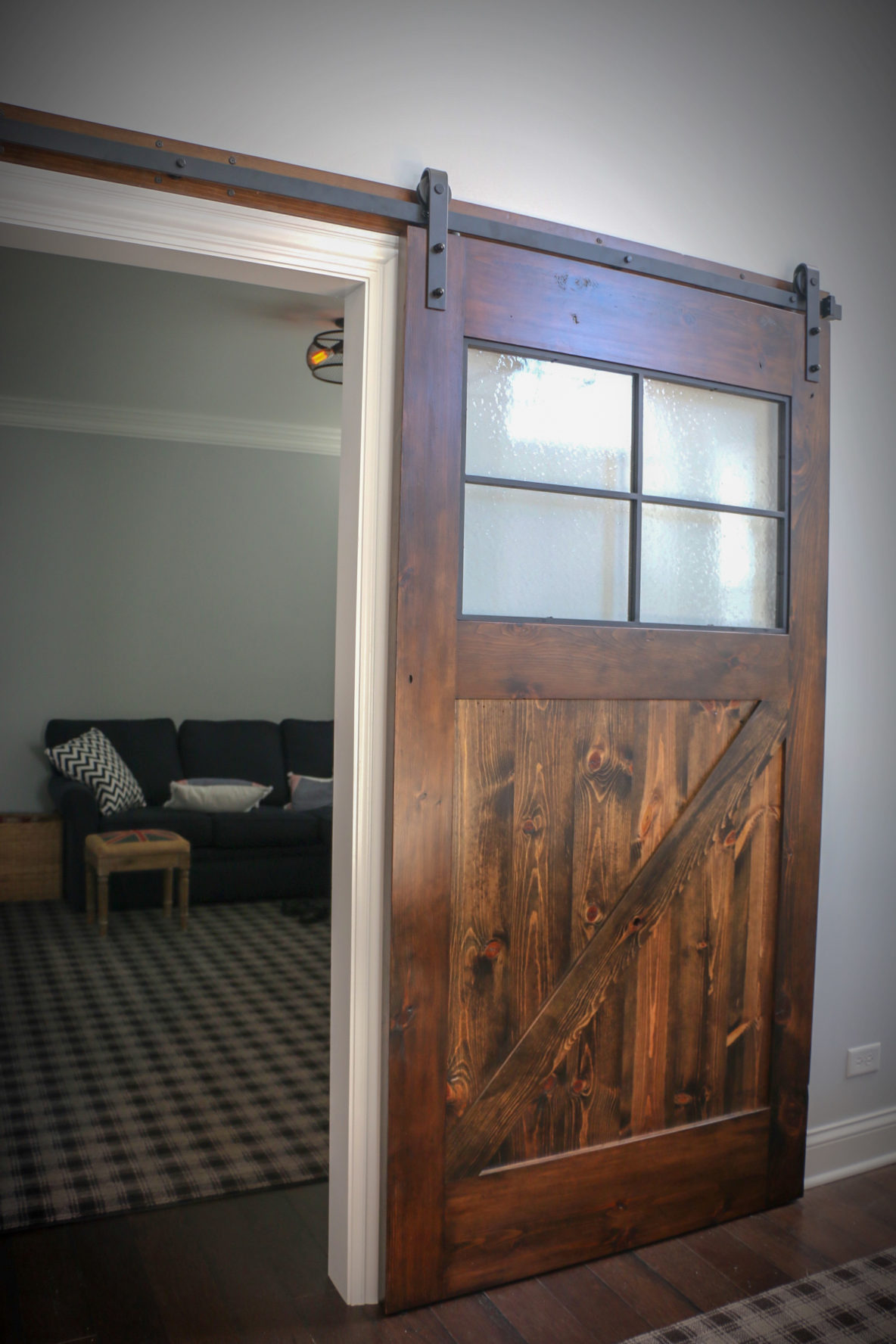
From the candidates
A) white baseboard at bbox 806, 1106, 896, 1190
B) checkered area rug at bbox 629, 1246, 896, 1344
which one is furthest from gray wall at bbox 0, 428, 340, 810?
checkered area rug at bbox 629, 1246, 896, 1344

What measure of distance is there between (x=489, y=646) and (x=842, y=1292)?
5.23ft

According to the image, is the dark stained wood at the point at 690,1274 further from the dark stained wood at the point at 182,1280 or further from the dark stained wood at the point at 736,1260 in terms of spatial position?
the dark stained wood at the point at 182,1280

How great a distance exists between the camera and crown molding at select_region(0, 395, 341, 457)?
20.0 feet

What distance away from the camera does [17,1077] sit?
10.4ft

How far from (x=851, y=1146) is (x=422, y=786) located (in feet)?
5.54

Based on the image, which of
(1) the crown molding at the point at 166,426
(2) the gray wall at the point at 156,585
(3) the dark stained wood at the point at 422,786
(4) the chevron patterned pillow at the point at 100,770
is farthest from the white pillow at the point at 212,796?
(3) the dark stained wood at the point at 422,786

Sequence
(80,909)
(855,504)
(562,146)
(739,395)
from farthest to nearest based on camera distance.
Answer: (80,909) < (855,504) < (739,395) < (562,146)

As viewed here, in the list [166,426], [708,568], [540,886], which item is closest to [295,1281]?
[540,886]

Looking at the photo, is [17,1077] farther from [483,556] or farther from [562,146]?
[562,146]

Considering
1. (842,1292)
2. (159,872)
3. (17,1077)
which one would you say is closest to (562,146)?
(842,1292)

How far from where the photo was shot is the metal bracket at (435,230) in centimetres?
205

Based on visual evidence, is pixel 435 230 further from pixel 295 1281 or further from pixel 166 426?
pixel 166 426

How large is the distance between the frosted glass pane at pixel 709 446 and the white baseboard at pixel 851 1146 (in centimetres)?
169

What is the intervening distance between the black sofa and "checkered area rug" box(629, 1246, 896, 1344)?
3.84 m
